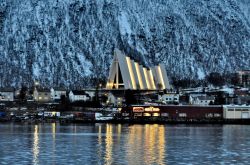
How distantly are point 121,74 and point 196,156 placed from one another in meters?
59.1

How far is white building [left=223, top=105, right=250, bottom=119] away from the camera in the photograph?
188ft

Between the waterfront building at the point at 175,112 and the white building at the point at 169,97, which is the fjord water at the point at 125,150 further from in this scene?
the white building at the point at 169,97

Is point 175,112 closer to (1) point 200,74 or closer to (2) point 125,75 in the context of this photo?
(2) point 125,75

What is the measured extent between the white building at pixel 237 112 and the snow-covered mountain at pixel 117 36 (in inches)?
2552

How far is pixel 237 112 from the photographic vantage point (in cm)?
5756

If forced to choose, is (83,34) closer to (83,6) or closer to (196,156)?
(83,6)

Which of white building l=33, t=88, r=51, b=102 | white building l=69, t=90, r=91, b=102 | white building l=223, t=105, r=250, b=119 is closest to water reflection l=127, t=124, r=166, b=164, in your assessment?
white building l=223, t=105, r=250, b=119

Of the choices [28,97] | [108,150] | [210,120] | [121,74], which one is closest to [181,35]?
[121,74]

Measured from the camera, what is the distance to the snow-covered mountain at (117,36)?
13000 centimetres

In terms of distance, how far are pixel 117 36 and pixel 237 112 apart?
87150 millimetres

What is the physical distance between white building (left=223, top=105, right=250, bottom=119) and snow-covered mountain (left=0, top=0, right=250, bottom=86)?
64830 millimetres

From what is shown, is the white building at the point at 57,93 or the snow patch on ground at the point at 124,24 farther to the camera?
the snow patch on ground at the point at 124,24

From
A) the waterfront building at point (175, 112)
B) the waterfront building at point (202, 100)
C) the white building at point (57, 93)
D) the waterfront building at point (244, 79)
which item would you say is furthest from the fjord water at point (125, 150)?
the waterfront building at point (244, 79)

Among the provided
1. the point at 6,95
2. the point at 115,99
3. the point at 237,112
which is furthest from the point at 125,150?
the point at 6,95
